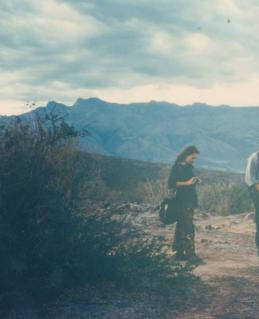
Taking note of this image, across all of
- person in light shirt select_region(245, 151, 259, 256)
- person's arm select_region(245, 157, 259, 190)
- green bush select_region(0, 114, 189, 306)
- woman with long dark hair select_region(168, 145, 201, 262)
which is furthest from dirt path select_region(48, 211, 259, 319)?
person's arm select_region(245, 157, 259, 190)

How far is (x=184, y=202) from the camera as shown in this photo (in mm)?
9562

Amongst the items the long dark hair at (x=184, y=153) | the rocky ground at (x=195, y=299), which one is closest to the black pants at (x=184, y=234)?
the rocky ground at (x=195, y=299)

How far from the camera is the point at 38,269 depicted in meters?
6.57

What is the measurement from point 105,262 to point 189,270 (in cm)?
120

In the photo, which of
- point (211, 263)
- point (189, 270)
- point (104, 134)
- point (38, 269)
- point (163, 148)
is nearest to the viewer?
point (38, 269)

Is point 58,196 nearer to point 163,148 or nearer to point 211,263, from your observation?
point 211,263

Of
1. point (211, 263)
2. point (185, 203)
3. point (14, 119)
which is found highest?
point (14, 119)

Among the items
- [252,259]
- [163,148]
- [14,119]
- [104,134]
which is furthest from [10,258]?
[104,134]

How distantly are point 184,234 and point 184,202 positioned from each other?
53 centimetres

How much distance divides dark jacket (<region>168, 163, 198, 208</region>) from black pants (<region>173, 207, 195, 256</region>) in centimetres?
13

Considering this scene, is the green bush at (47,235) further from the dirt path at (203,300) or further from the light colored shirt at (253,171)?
the light colored shirt at (253,171)

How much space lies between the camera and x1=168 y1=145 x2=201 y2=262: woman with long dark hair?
9422 millimetres

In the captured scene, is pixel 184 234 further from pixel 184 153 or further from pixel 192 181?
pixel 184 153

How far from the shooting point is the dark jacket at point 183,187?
9562mm
